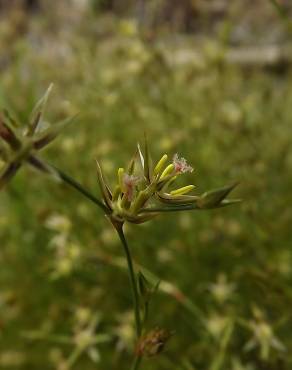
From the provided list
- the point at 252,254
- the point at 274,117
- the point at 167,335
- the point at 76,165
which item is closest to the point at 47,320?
the point at 76,165

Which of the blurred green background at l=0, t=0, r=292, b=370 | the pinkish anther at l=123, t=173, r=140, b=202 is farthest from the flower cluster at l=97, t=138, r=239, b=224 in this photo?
the blurred green background at l=0, t=0, r=292, b=370

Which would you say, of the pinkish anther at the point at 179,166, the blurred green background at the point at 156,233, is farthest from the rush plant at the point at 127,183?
the blurred green background at the point at 156,233

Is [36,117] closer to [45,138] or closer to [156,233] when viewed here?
[45,138]

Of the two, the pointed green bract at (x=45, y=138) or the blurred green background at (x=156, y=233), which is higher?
the blurred green background at (x=156, y=233)

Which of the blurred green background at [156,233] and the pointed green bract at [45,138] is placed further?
the blurred green background at [156,233]

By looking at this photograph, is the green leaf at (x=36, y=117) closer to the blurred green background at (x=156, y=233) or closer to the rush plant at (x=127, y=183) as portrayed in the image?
the rush plant at (x=127, y=183)

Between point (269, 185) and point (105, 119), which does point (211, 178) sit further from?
point (105, 119)

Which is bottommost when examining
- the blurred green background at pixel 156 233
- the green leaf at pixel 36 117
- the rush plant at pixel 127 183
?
the rush plant at pixel 127 183

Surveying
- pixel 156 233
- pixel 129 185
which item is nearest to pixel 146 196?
pixel 129 185
